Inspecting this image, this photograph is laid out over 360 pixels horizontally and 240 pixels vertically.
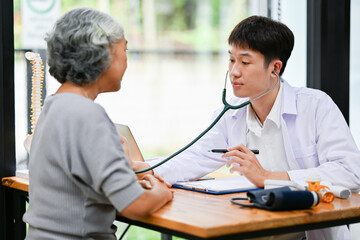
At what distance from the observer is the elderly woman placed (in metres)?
1.39

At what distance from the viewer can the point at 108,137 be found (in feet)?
4.59

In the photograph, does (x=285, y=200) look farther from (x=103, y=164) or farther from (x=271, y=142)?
(x=271, y=142)

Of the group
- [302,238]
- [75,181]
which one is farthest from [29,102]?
[302,238]

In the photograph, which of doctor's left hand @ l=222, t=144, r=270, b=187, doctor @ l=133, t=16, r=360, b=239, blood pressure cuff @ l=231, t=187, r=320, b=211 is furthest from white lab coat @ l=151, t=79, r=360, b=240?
blood pressure cuff @ l=231, t=187, r=320, b=211

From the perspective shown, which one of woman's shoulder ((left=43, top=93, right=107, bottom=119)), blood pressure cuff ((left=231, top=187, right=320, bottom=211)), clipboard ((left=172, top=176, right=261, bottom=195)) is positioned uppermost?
woman's shoulder ((left=43, top=93, right=107, bottom=119))

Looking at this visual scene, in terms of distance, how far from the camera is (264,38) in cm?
208

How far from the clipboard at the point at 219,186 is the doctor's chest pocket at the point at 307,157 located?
221mm

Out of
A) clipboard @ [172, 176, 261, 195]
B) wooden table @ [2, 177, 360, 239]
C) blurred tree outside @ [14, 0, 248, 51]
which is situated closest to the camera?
wooden table @ [2, 177, 360, 239]

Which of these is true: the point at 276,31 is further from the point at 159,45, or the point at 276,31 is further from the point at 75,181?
the point at 159,45

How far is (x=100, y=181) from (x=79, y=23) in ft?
1.52

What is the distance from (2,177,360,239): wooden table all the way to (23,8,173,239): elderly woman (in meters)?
0.06

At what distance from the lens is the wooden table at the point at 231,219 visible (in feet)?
4.42

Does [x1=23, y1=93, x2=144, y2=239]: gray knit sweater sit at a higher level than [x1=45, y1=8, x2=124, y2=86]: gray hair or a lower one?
lower

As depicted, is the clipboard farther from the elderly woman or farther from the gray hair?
the gray hair
